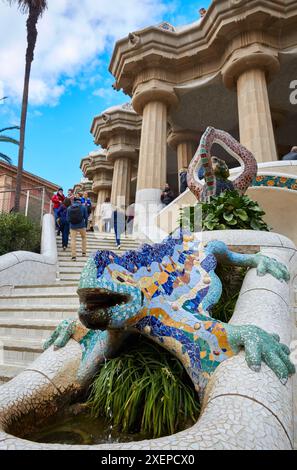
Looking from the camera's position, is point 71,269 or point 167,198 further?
point 167,198

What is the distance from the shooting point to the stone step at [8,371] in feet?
10.6

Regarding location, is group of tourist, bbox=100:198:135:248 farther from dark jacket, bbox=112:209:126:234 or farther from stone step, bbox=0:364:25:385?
stone step, bbox=0:364:25:385

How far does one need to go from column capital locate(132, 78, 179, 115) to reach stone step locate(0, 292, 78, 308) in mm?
11986

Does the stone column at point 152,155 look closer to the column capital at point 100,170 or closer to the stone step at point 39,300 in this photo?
the stone step at point 39,300

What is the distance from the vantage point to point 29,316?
4.93 m

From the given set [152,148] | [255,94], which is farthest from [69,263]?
[255,94]

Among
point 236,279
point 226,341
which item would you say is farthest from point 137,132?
point 226,341

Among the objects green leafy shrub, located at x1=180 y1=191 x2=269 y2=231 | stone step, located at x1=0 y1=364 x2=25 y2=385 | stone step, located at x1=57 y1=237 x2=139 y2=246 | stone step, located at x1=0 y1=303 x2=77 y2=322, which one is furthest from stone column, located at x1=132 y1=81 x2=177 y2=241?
stone step, located at x1=0 y1=364 x2=25 y2=385

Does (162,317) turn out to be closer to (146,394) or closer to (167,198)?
(146,394)

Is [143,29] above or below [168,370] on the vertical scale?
above

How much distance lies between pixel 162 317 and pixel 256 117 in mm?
12159

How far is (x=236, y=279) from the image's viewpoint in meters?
3.31
